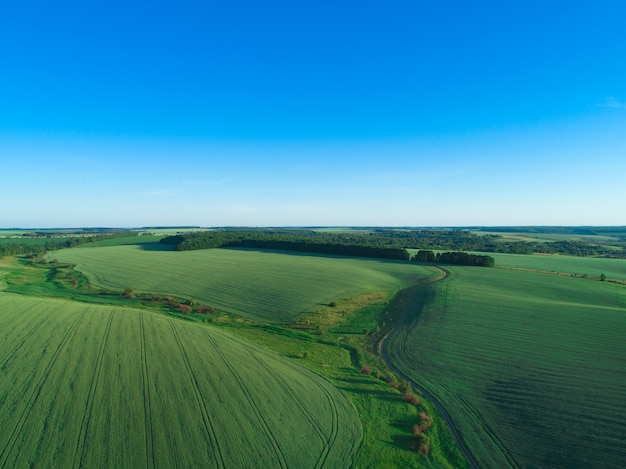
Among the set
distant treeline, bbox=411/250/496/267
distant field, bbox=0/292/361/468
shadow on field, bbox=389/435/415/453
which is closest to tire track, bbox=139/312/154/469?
distant field, bbox=0/292/361/468

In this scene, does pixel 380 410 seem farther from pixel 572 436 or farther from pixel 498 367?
pixel 498 367

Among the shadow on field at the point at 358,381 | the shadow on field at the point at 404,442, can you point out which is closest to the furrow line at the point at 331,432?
the shadow on field at the point at 358,381

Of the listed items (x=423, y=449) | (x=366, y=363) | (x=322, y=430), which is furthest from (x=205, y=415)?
(x=366, y=363)

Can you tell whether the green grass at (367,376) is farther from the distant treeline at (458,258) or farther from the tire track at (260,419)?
the distant treeline at (458,258)

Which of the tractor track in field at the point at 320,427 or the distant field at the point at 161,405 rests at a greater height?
the distant field at the point at 161,405

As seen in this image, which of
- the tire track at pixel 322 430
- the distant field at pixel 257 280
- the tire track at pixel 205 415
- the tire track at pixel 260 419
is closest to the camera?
the tire track at pixel 205 415

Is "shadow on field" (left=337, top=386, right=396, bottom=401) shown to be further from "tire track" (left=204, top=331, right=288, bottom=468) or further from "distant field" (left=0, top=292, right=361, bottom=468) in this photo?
"tire track" (left=204, top=331, right=288, bottom=468)

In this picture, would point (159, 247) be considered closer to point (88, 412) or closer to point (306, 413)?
point (88, 412)
